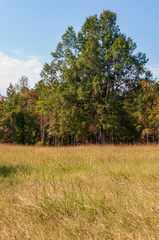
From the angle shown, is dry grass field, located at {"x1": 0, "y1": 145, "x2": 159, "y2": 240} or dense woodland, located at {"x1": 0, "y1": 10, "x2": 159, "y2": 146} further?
dense woodland, located at {"x1": 0, "y1": 10, "x2": 159, "y2": 146}

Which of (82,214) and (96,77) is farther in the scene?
(96,77)

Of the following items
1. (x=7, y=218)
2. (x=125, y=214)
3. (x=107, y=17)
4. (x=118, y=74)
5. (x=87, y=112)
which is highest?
(x=107, y=17)

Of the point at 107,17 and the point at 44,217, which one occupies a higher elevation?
the point at 107,17

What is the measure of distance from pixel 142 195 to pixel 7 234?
6.02ft

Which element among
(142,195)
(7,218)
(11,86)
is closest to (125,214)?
(142,195)

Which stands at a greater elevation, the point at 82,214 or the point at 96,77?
the point at 96,77

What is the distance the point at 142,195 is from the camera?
113 inches

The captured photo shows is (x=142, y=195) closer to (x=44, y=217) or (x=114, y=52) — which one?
(x=44, y=217)

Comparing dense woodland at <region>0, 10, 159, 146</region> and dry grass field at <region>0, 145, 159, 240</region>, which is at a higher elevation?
dense woodland at <region>0, 10, 159, 146</region>

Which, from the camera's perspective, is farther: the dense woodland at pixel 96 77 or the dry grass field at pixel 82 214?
the dense woodland at pixel 96 77

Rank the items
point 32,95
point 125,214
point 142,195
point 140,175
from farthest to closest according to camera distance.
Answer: point 32,95, point 140,175, point 142,195, point 125,214

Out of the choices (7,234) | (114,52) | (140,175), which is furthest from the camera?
(114,52)

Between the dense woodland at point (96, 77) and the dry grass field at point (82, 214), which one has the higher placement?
the dense woodland at point (96, 77)

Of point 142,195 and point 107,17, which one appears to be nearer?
point 142,195
